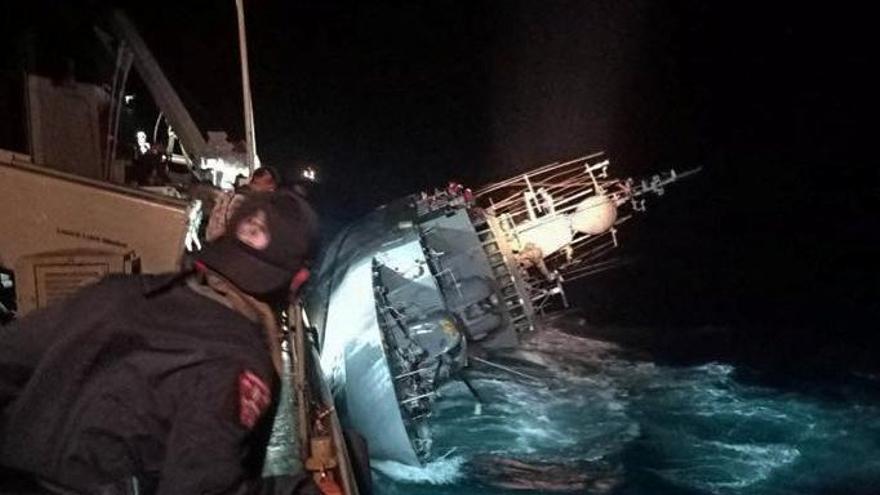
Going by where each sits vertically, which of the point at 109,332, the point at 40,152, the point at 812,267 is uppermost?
the point at 40,152

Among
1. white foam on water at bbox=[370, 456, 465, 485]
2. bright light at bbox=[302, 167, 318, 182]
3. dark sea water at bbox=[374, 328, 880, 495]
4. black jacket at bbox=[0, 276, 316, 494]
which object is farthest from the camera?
dark sea water at bbox=[374, 328, 880, 495]

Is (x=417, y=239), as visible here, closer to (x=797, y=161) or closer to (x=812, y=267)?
(x=812, y=267)

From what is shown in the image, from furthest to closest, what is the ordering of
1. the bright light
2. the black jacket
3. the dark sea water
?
1. the dark sea water
2. the bright light
3. the black jacket

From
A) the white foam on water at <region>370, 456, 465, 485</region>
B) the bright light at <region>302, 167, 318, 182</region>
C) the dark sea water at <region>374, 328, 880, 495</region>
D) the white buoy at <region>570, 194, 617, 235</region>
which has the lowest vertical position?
the dark sea water at <region>374, 328, 880, 495</region>

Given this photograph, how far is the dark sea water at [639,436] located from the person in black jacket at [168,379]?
332 inches

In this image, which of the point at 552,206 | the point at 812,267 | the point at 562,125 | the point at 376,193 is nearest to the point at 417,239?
the point at 552,206

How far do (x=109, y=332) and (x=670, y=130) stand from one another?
243 feet

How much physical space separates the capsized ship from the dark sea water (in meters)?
0.97

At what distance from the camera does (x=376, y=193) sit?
175ft

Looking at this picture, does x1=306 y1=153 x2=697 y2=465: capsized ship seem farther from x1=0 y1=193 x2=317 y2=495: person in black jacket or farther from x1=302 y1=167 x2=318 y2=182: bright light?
x1=0 y1=193 x2=317 y2=495: person in black jacket

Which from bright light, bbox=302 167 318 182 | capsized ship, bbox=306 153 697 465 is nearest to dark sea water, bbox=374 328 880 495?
capsized ship, bbox=306 153 697 465

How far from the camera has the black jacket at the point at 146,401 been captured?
2.13m

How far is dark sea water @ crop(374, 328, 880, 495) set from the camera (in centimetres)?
1172

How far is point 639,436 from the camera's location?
Answer: 13.9 meters
